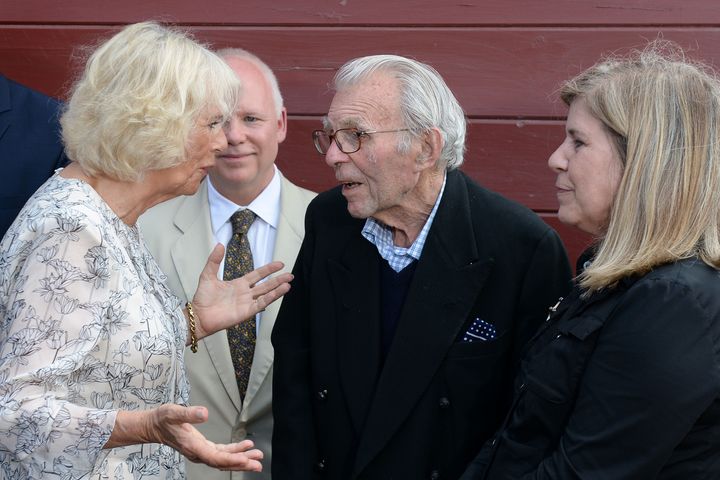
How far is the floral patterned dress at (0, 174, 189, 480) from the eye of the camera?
6.99 ft

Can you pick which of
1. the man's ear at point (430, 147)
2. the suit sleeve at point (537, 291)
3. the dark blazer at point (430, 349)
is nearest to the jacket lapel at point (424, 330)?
the dark blazer at point (430, 349)

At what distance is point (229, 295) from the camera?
282 centimetres

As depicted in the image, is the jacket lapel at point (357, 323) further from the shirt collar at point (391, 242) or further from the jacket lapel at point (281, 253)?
the jacket lapel at point (281, 253)

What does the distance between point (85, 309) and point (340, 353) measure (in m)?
0.73

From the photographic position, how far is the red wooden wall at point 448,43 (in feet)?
11.4

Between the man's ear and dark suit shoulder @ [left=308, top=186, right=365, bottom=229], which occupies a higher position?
the man's ear

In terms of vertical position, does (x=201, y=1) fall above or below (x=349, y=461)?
above

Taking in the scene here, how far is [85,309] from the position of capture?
86.3 inches

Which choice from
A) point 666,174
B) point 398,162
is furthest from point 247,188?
point 666,174

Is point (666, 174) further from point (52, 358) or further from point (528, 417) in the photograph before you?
point (52, 358)

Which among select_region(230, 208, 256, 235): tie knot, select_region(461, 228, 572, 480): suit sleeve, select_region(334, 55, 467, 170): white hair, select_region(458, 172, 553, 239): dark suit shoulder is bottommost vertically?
select_region(230, 208, 256, 235): tie knot

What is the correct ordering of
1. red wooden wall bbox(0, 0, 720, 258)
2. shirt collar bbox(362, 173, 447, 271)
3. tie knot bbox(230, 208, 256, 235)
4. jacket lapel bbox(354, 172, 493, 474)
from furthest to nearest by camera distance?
red wooden wall bbox(0, 0, 720, 258), tie knot bbox(230, 208, 256, 235), shirt collar bbox(362, 173, 447, 271), jacket lapel bbox(354, 172, 493, 474)

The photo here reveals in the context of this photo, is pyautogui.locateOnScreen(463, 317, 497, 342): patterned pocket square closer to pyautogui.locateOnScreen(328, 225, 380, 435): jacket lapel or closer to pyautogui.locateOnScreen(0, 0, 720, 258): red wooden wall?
pyautogui.locateOnScreen(328, 225, 380, 435): jacket lapel

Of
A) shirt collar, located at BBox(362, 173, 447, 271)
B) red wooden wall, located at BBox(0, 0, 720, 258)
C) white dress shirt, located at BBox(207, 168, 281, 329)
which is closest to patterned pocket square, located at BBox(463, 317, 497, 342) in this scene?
shirt collar, located at BBox(362, 173, 447, 271)
